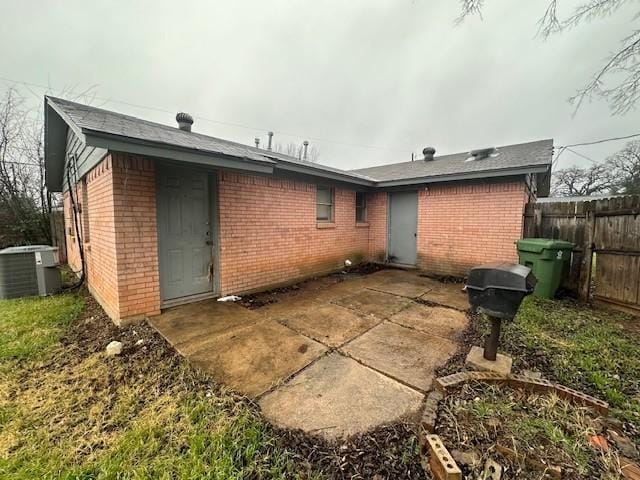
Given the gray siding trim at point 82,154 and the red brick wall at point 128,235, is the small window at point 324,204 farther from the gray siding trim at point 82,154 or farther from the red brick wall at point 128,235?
the gray siding trim at point 82,154

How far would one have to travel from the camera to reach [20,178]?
9.02 m

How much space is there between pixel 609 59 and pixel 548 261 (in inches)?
142

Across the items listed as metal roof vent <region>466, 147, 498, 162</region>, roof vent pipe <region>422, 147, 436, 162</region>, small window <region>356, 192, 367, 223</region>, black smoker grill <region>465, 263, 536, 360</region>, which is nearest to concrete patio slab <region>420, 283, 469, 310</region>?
black smoker grill <region>465, 263, 536, 360</region>

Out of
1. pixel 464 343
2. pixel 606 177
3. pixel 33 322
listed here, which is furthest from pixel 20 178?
pixel 606 177

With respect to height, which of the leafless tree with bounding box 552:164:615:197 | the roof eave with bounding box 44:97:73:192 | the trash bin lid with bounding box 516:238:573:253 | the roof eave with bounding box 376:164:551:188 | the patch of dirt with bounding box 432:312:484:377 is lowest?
the patch of dirt with bounding box 432:312:484:377

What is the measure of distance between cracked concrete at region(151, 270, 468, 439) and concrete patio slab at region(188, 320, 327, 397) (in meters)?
0.01

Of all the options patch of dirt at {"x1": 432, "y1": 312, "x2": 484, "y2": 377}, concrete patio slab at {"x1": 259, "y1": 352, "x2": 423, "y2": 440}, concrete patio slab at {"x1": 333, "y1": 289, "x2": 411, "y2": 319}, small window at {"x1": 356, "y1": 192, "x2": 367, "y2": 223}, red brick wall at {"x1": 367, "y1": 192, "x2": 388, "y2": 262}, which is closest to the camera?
concrete patio slab at {"x1": 259, "y1": 352, "x2": 423, "y2": 440}

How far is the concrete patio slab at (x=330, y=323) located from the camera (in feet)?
10.5

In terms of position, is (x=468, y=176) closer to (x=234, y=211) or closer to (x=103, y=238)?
(x=234, y=211)

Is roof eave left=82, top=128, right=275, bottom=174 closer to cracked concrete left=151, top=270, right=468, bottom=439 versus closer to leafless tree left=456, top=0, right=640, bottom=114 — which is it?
cracked concrete left=151, top=270, right=468, bottom=439

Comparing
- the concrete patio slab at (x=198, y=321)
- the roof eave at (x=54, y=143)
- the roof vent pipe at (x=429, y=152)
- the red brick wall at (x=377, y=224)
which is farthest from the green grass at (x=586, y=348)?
A: the roof eave at (x=54, y=143)

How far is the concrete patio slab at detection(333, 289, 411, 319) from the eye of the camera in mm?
4082

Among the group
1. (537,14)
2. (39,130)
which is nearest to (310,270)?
(537,14)

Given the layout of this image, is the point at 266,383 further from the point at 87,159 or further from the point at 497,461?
the point at 87,159
